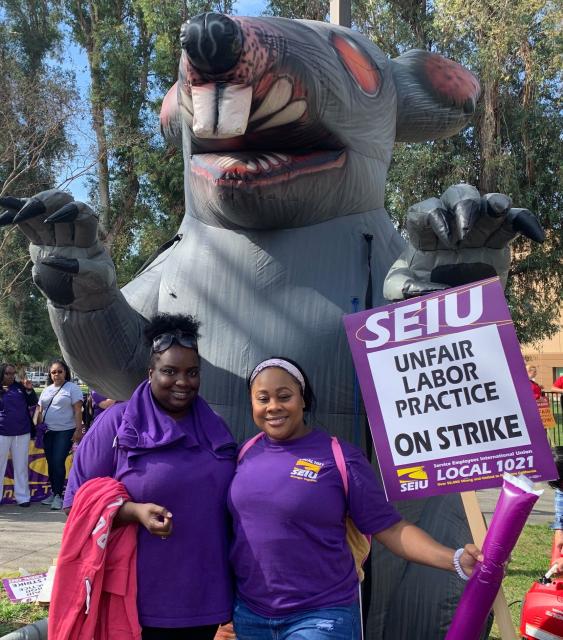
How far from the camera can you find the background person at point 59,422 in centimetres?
684

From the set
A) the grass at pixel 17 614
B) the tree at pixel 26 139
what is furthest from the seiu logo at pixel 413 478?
the tree at pixel 26 139

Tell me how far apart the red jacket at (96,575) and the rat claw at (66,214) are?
2.63ft

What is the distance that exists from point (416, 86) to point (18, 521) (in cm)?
505

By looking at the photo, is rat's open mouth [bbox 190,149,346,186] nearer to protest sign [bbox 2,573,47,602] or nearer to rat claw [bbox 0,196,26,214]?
rat claw [bbox 0,196,26,214]

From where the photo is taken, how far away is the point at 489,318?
71.8 inches

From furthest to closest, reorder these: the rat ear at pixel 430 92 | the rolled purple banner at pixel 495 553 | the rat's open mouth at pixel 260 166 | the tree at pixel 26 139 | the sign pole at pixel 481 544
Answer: the tree at pixel 26 139, the rat ear at pixel 430 92, the rat's open mouth at pixel 260 166, the sign pole at pixel 481 544, the rolled purple banner at pixel 495 553

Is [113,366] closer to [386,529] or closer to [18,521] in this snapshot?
[386,529]

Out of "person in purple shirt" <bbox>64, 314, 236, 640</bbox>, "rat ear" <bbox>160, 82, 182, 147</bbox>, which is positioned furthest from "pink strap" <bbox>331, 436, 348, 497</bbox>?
"rat ear" <bbox>160, 82, 182, 147</bbox>

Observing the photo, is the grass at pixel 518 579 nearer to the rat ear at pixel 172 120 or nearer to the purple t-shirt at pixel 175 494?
the purple t-shirt at pixel 175 494

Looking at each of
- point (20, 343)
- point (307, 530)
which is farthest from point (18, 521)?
point (20, 343)

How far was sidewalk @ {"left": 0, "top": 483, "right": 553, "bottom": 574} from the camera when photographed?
5.00 m

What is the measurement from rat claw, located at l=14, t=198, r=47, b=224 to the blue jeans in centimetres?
125

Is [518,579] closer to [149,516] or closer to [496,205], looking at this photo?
[496,205]

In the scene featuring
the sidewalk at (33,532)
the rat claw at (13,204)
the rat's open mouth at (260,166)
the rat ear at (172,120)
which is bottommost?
the sidewalk at (33,532)
